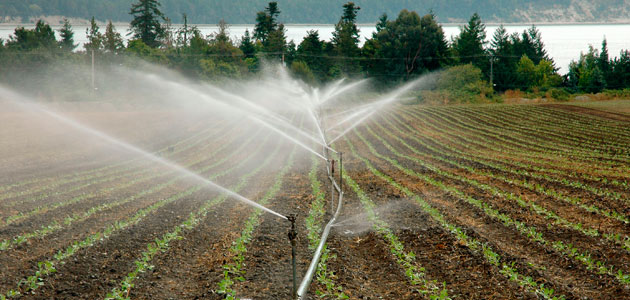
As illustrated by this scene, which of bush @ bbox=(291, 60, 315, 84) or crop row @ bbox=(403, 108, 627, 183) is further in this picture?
bush @ bbox=(291, 60, 315, 84)

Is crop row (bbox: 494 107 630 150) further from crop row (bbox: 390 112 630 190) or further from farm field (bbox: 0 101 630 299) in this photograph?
crop row (bbox: 390 112 630 190)

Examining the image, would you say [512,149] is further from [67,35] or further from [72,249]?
[67,35]

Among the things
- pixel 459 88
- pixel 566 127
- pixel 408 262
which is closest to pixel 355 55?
pixel 459 88

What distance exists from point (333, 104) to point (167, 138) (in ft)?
123

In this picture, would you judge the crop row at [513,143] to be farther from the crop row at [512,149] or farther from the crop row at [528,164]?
the crop row at [528,164]

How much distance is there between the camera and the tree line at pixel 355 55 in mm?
81125

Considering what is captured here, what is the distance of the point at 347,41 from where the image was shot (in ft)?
350

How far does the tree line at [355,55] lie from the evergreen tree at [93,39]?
8.3 inches

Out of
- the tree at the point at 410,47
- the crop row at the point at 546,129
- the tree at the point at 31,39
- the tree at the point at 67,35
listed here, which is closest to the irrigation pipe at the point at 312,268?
the crop row at the point at 546,129

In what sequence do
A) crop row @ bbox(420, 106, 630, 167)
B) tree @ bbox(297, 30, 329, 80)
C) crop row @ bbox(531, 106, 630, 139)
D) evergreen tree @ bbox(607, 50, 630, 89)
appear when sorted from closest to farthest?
crop row @ bbox(420, 106, 630, 167) < crop row @ bbox(531, 106, 630, 139) < evergreen tree @ bbox(607, 50, 630, 89) < tree @ bbox(297, 30, 329, 80)

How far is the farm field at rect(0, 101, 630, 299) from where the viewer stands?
31.0 ft

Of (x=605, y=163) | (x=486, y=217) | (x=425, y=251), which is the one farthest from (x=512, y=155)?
(x=425, y=251)

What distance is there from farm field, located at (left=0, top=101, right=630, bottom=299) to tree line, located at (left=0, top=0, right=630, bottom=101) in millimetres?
53645

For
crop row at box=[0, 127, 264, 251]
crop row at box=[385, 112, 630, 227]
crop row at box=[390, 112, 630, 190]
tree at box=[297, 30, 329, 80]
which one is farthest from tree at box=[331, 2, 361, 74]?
crop row at box=[0, 127, 264, 251]
